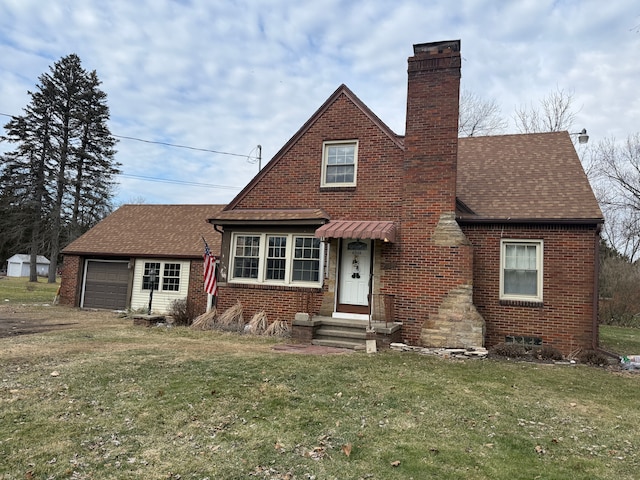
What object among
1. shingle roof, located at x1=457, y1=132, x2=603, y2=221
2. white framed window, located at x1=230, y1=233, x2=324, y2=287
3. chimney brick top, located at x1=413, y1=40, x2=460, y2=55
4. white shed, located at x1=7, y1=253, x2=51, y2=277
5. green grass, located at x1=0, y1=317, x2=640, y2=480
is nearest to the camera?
green grass, located at x1=0, y1=317, x2=640, y2=480

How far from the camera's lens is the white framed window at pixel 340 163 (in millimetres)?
12023

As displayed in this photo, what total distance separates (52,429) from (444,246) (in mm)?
8381

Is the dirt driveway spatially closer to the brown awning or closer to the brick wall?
the brick wall

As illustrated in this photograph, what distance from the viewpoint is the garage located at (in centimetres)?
1792

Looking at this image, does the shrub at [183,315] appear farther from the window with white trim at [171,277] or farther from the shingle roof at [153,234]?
the window with white trim at [171,277]

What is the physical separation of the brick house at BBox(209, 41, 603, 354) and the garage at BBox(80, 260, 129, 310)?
24.6 ft

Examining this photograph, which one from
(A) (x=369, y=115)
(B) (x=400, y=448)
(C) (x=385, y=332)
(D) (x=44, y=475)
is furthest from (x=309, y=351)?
(A) (x=369, y=115)

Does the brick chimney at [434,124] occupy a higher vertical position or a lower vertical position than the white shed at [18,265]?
higher

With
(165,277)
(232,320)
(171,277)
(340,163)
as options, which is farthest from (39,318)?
(340,163)

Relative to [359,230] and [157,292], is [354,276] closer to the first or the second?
[359,230]

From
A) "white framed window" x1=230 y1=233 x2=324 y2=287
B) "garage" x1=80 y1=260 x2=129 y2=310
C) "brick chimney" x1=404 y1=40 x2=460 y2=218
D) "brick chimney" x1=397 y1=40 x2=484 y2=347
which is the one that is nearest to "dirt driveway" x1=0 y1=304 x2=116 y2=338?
"garage" x1=80 y1=260 x2=129 y2=310

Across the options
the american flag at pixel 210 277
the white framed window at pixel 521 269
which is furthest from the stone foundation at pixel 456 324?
the american flag at pixel 210 277

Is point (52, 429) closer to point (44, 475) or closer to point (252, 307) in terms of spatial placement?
point (44, 475)

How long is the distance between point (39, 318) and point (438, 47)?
1474 centimetres
